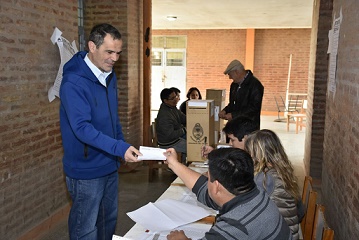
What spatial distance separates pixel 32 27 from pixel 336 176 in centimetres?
306

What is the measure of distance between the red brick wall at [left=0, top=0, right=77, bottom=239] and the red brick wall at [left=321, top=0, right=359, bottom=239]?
2.77 meters

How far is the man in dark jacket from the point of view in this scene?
16.9ft

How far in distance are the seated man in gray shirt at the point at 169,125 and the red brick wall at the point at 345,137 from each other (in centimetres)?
227

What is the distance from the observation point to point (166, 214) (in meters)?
2.20

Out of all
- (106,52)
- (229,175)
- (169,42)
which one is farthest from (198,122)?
(169,42)

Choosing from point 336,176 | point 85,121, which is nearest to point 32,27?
point 85,121

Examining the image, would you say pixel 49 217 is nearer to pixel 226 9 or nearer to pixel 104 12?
pixel 104 12

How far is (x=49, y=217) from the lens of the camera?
406 cm

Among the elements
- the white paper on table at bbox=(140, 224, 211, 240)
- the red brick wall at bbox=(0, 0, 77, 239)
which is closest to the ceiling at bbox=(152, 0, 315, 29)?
the red brick wall at bbox=(0, 0, 77, 239)

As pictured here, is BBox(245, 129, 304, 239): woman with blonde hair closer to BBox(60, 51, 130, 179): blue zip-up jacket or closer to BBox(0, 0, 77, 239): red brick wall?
BBox(60, 51, 130, 179): blue zip-up jacket

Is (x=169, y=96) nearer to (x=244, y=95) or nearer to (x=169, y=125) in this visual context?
(x=169, y=125)

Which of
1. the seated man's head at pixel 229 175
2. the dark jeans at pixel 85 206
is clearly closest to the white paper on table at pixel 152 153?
the dark jeans at pixel 85 206

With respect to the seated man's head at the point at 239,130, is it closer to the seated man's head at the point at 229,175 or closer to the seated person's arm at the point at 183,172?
the seated person's arm at the point at 183,172

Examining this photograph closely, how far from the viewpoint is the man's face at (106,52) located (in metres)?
2.47
